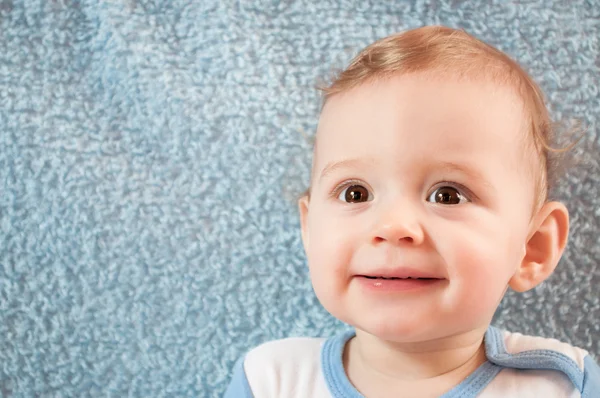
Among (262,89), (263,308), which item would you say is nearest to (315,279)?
(263,308)

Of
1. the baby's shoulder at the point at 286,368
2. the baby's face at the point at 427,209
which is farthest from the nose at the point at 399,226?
the baby's shoulder at the point at 286,368

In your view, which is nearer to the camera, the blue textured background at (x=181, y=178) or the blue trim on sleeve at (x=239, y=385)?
the blue trim on sleeve at (x=239, y=385)

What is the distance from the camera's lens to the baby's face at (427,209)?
3.46 ft

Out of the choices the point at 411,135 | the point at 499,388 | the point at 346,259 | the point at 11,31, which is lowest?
the point at 499,388

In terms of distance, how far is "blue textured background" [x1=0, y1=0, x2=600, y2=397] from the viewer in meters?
1.45

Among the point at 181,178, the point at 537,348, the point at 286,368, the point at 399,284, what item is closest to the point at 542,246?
the point at 537,348

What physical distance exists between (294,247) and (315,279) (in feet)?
1.06

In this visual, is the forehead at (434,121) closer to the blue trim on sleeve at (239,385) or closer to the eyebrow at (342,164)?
the eyebrow at (342,164)

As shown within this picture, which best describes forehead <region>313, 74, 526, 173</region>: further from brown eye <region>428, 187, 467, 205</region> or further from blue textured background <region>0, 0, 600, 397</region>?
blue textured background <region>0, 0, 600, 397</region>

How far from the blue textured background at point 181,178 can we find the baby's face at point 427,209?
13.7 inches

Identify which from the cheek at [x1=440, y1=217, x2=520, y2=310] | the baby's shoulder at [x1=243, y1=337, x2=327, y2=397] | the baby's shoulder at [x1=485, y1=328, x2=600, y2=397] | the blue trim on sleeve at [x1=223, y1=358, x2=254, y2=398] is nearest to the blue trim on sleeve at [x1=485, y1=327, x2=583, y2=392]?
the baby's shoulder at [x1=485, y1=328, x2=600, y2=397]

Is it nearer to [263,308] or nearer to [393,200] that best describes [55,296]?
[263,308]

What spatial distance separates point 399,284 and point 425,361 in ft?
0.57

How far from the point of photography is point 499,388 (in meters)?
1.18
